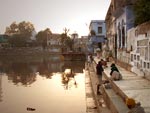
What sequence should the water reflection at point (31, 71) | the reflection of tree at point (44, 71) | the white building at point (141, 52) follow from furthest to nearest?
1. the reflection of tree at point (44, 71)
2. the water reflection at point (31, 71)
3. the white building at point (141, 52)

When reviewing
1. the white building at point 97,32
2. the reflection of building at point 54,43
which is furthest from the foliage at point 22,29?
the white building at point 97,32

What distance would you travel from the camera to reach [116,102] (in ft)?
36.9

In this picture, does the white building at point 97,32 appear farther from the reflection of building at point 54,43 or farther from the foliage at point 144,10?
the foliage at point 144,10

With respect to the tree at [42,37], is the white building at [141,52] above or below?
below

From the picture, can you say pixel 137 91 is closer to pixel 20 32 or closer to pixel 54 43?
pixel 20 32

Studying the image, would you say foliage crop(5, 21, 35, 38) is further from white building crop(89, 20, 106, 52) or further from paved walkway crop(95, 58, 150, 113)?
paved walkway crop(95, 58, 150, 113)

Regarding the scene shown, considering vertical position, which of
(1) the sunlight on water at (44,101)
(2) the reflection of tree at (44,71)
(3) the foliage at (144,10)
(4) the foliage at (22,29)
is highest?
(4) the foliage at (22,29)

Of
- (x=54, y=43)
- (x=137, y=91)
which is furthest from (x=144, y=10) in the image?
(x=54, y=43)

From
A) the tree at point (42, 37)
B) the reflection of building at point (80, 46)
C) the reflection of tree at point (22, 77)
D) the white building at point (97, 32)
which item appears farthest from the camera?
the tree at point (42, 37)

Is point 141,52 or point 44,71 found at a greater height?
point 141,52

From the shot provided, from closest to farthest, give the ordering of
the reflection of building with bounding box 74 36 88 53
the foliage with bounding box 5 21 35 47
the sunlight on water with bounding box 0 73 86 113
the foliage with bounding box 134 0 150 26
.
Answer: the foliage with bounding box 134 0 150 26
the sunlight on water with bounding box 0 73 86 113
the reflection of building with bounding box 74 36 88 53
the foliage with bounding box 5 21 35 47

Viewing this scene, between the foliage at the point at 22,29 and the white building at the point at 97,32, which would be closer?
the white building at the point at 97,32

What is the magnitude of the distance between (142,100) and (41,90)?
1365 cm

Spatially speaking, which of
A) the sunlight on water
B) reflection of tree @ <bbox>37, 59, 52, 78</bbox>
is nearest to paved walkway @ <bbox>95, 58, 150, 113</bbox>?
the sunlight on water
